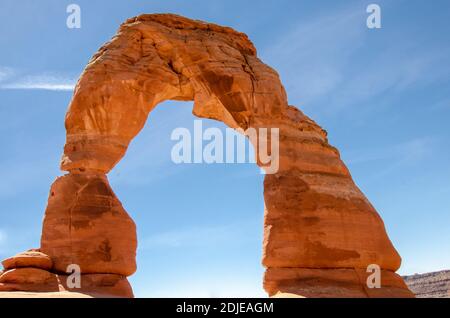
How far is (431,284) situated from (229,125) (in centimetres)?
3213

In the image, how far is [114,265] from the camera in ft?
46.1

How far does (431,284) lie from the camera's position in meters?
42.9

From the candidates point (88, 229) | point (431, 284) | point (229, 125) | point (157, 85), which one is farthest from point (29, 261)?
point (431, 284)

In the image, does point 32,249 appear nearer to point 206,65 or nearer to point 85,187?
point 85,187

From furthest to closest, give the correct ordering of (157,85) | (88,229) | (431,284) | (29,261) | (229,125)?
(431,284) < (229,125) < (157,85) < (88,229) < (29,261)

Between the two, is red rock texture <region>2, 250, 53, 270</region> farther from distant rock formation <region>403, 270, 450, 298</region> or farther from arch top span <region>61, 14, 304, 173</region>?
distant rock formation <region>403, 270, 450, 298</region>

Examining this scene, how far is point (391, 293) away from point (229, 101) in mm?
7536

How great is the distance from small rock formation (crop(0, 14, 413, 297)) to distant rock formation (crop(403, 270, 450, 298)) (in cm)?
2884

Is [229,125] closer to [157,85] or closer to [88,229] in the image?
[157,85]

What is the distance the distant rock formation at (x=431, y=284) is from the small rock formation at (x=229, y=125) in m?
28.8

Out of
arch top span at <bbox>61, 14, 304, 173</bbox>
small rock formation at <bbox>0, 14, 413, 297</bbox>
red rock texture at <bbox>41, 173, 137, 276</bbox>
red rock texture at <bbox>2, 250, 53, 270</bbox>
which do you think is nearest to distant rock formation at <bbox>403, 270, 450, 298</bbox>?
small rock formation at <bbox>0, 14, 413, 297</bbox>

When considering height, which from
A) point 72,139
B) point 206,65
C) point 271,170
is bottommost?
point 271,170

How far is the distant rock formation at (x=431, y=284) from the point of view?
134 feet
